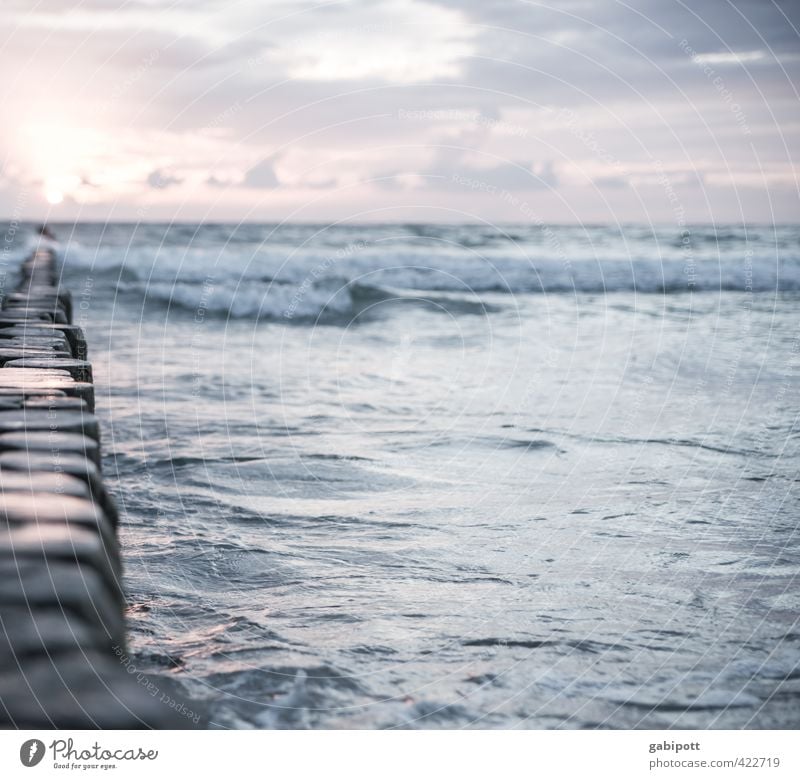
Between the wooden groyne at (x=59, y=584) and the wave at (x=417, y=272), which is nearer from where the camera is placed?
the wooden groyne at (x=59, y=584)

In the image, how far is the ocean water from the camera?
9.55 ft


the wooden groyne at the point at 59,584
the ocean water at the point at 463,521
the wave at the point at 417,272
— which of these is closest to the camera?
the wooden groyne at the point at 59,584

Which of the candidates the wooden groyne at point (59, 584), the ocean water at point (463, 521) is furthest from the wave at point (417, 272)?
the wooden groyne at point (59, 584)

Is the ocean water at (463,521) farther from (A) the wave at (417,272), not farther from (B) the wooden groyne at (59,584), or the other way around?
(A) the wave at (417,272)

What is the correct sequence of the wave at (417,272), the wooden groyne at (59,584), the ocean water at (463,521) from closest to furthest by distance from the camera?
1. the wooden groyne at (59,584)
2. the ocean water at (463,521)
3. the wave at (417,272)

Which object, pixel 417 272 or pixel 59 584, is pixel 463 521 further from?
pixel 417 272

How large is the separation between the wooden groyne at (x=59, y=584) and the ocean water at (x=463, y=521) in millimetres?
645

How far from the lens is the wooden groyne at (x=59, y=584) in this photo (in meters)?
1.65

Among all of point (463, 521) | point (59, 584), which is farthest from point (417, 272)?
point (59, 584)

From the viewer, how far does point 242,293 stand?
49.6 ft

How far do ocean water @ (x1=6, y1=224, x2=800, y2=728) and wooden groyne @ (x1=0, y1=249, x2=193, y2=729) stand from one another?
2.12 ft

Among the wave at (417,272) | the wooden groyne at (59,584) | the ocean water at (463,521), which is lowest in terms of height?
the wave at (417,272)

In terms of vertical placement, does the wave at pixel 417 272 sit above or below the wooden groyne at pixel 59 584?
below

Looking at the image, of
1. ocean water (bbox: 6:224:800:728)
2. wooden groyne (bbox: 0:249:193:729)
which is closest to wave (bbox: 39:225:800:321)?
ocean water (bbox: 6:224:800:728)
